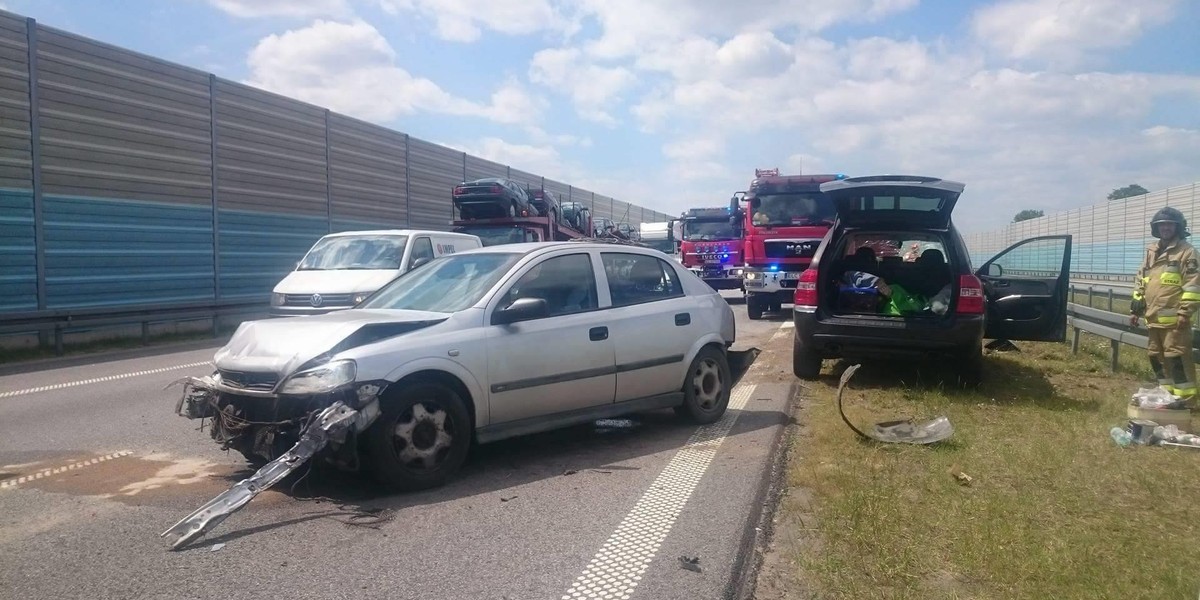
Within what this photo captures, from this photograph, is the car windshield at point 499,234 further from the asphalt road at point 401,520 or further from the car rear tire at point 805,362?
the asphalt road at point 401,520

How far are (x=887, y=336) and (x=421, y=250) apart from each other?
7.90 m

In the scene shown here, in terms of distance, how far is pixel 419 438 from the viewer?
520 centimetres

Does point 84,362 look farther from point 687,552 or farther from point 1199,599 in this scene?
point 1199,599

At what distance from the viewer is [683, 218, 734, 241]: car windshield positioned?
2442 centimetres

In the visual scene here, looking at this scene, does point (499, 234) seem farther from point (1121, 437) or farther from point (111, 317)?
point (1121, 437)

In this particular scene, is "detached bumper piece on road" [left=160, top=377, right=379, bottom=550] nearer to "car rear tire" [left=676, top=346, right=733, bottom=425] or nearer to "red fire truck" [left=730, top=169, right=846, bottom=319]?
"car rear tire" [left=676, top=346, right=733, bottom=425]

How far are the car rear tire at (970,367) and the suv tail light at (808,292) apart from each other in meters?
1.53

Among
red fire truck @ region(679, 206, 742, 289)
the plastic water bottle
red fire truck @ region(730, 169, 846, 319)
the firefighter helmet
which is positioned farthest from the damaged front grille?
red fire truck @ region(679, 206, 742, 289)

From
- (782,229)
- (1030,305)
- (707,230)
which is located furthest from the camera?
(707,230)

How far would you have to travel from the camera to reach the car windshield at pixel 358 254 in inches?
518

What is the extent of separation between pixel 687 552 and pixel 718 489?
113cm

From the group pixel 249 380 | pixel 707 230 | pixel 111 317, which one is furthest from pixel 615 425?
pixel 707 230

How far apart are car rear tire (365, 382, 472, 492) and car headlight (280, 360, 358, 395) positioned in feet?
1.04

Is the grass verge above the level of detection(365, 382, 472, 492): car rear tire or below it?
below
